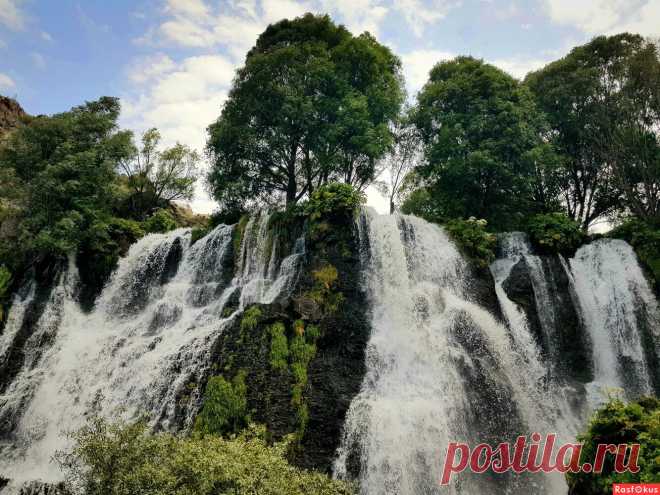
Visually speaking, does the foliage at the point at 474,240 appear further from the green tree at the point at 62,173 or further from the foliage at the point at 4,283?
the foliage at the point at 4,283

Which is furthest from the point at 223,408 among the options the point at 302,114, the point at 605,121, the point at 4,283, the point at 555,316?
the point at 605,121

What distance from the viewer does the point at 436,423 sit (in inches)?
473

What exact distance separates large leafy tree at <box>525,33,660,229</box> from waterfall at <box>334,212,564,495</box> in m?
11.3

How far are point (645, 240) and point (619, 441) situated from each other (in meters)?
14.0

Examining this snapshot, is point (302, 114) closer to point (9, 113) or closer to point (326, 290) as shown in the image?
point (326, 290)

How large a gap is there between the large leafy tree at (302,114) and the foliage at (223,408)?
42.5 feet

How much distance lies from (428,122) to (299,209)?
37.7 ft

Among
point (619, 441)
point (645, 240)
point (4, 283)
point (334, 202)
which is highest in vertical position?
point (645, 240)

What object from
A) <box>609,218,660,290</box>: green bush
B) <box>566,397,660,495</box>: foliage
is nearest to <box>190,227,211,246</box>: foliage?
<box>566,397,660,495</box>: foliage

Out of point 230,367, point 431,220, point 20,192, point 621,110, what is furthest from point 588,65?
point 20,192

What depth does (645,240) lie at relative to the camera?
18281 mm

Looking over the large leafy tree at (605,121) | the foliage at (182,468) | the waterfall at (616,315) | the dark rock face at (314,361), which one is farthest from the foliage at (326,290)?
the large leafy tree at (605,121)

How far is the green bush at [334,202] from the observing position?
56.4 feet

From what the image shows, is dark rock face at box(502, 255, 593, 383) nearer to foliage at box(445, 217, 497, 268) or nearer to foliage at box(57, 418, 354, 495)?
foliage at box(445, 217, 497, 268)
